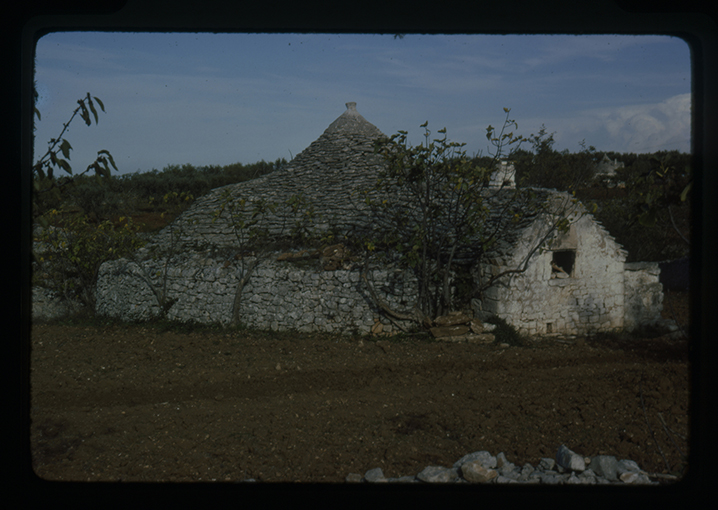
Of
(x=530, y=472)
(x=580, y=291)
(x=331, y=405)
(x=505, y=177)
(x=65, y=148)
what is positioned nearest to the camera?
(x=65, y=148)

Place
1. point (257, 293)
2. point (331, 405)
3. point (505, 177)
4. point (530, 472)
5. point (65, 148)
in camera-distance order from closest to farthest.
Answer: point (65, 148), point (530, 472), point (331, 405), point (505, 177), point (257, 293)

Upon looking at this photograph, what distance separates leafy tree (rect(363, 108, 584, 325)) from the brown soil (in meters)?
1.35

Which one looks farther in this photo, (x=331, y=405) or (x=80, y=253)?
(x=80, y=253)

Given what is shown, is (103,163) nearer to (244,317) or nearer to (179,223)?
(244,317)

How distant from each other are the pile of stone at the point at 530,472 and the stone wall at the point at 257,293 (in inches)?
217

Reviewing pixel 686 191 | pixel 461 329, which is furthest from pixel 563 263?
pixel 686 191

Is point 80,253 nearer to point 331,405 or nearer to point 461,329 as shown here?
point 331,405

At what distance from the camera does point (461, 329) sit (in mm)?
8719

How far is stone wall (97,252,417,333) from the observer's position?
9.47 meters

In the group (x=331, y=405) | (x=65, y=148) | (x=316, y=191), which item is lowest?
(x=331, y=405)

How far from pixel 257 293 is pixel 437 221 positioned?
4425mm

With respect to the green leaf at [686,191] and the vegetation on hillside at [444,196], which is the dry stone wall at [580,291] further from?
the green leaf at [686,191]

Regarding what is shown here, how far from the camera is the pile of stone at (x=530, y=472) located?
3.50 meters

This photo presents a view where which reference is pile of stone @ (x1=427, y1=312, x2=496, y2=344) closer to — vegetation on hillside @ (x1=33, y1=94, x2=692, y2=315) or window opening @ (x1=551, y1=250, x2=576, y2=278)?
vegetation on hillside @ (x1=33, y1=94, x2=692, y2=315)
